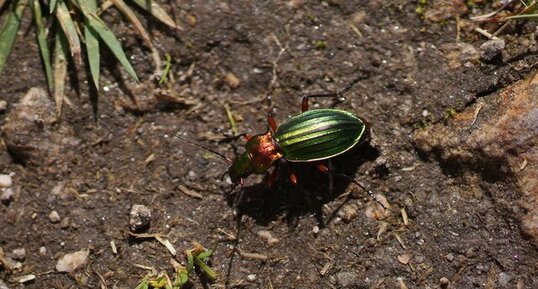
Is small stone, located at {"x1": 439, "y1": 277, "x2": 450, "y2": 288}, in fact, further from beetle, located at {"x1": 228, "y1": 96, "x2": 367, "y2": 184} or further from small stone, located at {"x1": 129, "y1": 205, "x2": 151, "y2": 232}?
small stone, located at {"x1": 129, "y1": 205, "x2": 151, "y2": 232}

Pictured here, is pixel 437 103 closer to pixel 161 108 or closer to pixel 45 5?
pixel 161 108

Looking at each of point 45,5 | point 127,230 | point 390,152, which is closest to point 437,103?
point 390,152

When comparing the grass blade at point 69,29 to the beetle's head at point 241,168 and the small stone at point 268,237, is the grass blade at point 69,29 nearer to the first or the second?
the beetle's head at point 241,168

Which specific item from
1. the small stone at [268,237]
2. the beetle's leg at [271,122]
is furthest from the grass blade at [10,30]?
the small stone at [268,237]

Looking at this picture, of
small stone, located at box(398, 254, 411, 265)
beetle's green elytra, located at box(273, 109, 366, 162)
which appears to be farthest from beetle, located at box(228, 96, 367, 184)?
small stone, located at box(398, 254, 411, 265)

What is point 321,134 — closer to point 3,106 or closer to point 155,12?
point 155,12

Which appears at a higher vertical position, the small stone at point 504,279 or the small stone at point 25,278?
the small stone at point 504,279
